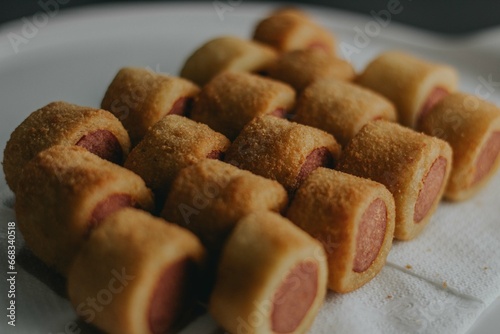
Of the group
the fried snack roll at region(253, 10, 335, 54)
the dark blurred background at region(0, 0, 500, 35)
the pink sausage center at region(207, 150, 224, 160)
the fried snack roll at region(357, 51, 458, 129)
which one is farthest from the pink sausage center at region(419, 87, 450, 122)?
the dark blurred background at region(0, 0, 500, 35)

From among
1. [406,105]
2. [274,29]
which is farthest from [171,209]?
[274,29]

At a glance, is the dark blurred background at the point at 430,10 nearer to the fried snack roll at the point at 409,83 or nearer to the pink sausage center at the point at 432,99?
the fried snack roll at the point at 409,83

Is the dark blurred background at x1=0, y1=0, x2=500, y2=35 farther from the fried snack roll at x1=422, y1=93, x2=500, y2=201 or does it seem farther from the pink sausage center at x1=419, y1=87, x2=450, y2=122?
the fried snack roll at x1=422, y1=93, x2=500, y2=201

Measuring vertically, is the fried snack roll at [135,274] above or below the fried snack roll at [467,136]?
above

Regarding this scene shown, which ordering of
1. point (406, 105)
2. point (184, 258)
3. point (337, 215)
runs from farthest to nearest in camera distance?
point (406, 105) < point (337, 215) < point (184, 258)

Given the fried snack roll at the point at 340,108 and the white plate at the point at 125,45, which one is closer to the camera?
the fried snack roll at the point at 340,108

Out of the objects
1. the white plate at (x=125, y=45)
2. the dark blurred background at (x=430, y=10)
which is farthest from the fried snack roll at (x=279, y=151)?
the dark blurred background at (x=430, y=10)

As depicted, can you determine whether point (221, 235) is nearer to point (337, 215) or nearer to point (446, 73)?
point (337, 215)

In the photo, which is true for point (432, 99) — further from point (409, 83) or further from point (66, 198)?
point (66, 198)
